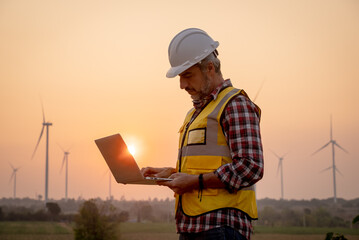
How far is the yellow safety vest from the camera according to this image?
15.4 feet

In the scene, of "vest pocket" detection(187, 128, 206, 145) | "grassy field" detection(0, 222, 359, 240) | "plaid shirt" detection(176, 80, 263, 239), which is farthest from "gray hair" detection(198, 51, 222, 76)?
"grassy field" detection(0, 222, 359, 240)

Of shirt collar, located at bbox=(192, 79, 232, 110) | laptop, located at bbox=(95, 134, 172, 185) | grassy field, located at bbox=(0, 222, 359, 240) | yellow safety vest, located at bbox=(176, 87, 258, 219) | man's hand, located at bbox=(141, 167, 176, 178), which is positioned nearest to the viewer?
yellow safety vest, located at bbox=(176, 87, 258, 219)

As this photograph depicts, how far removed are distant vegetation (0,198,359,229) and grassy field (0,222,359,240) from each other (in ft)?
11.4

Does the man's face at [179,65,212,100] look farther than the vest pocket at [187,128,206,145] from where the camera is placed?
Yes

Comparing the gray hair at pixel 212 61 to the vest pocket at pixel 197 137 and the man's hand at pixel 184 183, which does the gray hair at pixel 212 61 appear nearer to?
the vest pocket at pixel 197 137

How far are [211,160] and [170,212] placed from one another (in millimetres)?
135243

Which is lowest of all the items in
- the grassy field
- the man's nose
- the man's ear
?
the grassy field

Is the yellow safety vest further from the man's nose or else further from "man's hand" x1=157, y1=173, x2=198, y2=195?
the man's nose

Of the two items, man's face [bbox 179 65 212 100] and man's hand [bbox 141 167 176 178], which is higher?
man's face [bbox 179 65 212 100]

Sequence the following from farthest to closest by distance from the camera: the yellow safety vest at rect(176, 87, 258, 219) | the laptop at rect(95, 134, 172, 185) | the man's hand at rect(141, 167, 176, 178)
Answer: the man's hand at rect(141, 167, 176, 178) < the laptop at rect(95, 134, 172, 185) < the yellow safety vest at rect(176, 87, 258, 219)

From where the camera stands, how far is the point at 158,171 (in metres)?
5.70

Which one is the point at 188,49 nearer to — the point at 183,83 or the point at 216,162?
the point at 183,83

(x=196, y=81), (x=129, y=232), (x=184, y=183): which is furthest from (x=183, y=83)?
(x=129, y=232)

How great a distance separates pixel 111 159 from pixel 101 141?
0.20 meters
